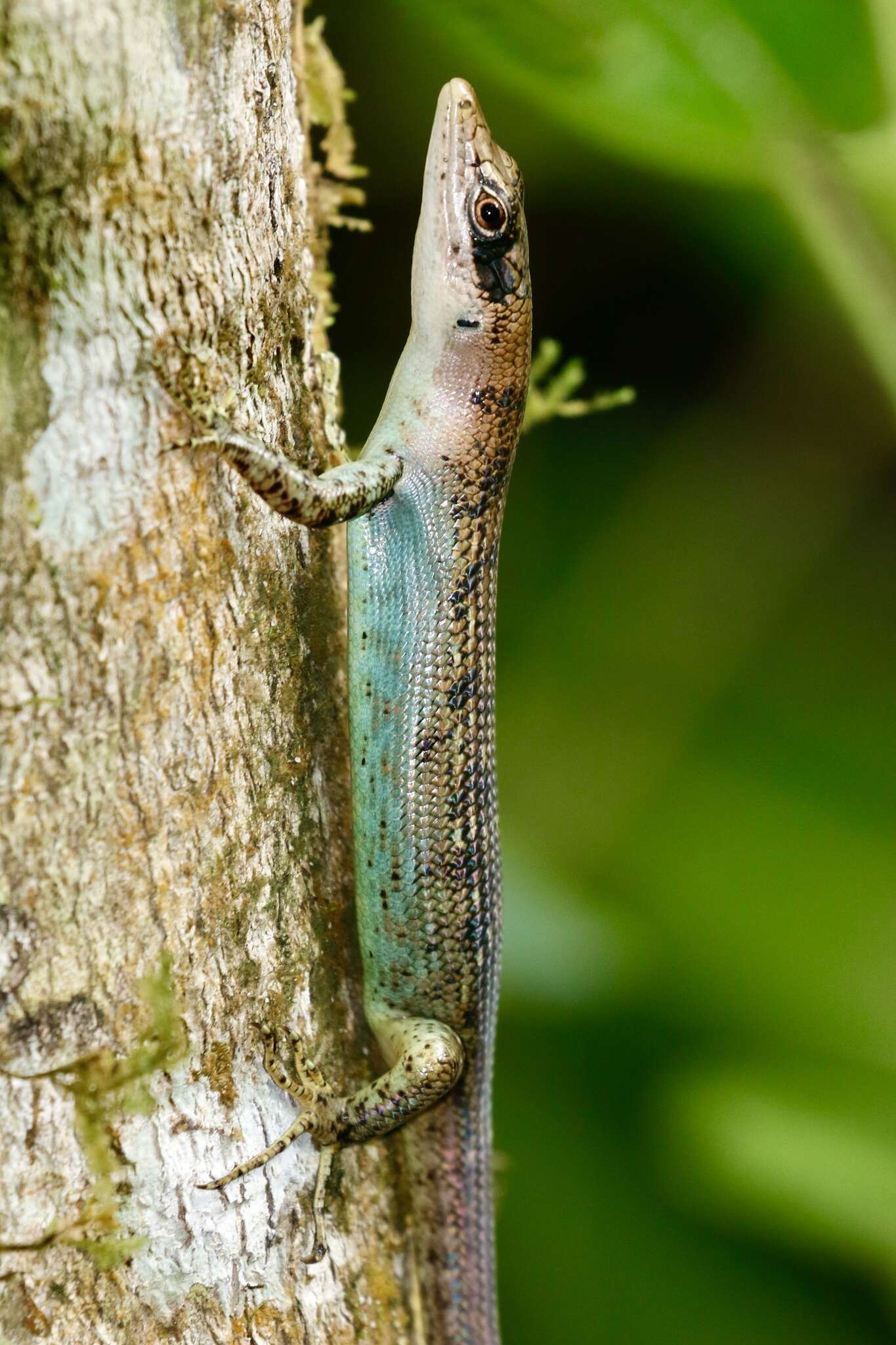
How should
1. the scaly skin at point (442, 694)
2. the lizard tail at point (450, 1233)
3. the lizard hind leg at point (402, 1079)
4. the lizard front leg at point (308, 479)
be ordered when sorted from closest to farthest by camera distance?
the lizard front leg at point (308, 479) → the lizard hind leg at point (402, 1079) → the scaly skin at point (442, 694) → the lizard tail at point (450, 1233)

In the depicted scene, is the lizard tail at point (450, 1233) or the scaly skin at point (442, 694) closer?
the scaly skin at point (442, 694)

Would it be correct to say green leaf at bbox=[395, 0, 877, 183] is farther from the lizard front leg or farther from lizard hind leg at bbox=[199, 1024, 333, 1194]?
lizard hind leg at bbox=[199, 1024, 333, 1194]

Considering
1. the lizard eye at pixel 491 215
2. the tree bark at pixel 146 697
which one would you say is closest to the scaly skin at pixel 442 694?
the lizard eye at pixel 491 215

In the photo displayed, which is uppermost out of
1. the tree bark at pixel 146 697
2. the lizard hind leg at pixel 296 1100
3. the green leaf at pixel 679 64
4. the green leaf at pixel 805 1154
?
the green leaf at pixel 679 64

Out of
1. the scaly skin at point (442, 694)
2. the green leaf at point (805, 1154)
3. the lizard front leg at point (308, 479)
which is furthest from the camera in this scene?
the green leaf at point (805, 1154)

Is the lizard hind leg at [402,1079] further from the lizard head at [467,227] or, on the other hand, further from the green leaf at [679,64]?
the green leaf at [679,64]

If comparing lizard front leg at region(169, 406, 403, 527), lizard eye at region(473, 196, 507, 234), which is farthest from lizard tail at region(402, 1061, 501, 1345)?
lizard eye at region(473, 196, 507, 234)

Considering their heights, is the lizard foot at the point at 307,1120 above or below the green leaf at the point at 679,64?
below
